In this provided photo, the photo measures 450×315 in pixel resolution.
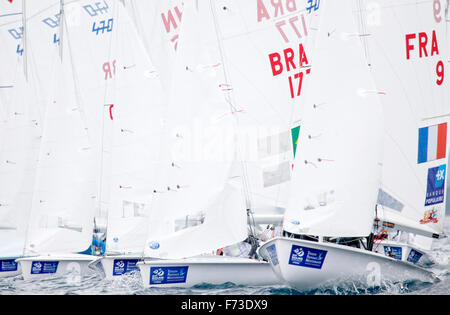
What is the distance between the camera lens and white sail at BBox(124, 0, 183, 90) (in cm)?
1677

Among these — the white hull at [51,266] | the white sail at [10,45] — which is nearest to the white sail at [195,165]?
the white hull at [51,266]

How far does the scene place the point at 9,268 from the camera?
54.1ft

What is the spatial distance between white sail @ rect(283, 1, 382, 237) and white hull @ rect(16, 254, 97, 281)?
6.03 metres

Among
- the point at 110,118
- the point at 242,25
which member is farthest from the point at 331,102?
the point at 110,118

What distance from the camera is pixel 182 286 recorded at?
39.0 feet

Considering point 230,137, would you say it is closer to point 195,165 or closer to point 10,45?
point 195,165

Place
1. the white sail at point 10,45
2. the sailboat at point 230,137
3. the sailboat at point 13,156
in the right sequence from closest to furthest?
the sailboat at point 230,137, the sailboat at point 13,156, the white sail at point 10,45

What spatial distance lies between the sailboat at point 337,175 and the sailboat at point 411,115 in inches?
43.6

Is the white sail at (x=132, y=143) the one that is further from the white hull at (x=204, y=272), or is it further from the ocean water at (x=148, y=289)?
the white hull at (x=204, y=272)

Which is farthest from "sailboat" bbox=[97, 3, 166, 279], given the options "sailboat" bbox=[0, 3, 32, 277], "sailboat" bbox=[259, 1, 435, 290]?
"sailboat" bbox=[259, 1, 435, 290]

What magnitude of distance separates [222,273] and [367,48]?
4853mm

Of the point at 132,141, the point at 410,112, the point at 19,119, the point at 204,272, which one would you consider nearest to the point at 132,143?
the point at 132,141

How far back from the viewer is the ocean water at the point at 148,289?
1084cm

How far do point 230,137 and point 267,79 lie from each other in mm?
2863
